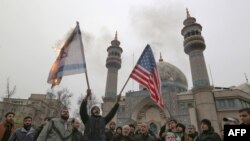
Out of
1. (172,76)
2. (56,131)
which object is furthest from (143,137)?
(172,76)

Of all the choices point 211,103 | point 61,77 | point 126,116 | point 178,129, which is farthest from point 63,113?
point 126,116

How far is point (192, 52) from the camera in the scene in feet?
101

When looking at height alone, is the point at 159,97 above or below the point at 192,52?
below

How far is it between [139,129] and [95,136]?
1978mm

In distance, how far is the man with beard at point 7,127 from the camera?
621 cm

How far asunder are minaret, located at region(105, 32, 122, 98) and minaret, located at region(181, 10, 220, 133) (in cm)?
1169

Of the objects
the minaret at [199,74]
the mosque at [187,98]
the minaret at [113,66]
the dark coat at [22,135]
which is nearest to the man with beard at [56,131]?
the dark coat at [22,135]

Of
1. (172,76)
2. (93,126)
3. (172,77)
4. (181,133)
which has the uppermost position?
(172,76)

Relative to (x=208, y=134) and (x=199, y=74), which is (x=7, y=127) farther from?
(x=199, y=74)

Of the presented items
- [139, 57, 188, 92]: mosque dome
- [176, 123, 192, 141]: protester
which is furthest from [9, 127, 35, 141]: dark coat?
[139, 57, 188, 92]: mosque dome

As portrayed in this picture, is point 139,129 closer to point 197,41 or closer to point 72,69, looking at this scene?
point 72,69

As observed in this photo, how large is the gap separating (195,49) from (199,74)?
14.1 ft

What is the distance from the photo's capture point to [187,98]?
29.8 metres

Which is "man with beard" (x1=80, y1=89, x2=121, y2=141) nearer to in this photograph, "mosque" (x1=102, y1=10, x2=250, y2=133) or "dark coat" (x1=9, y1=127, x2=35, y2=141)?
"dark coat" (x1=9, y1=127, x2=35, y2=141)
